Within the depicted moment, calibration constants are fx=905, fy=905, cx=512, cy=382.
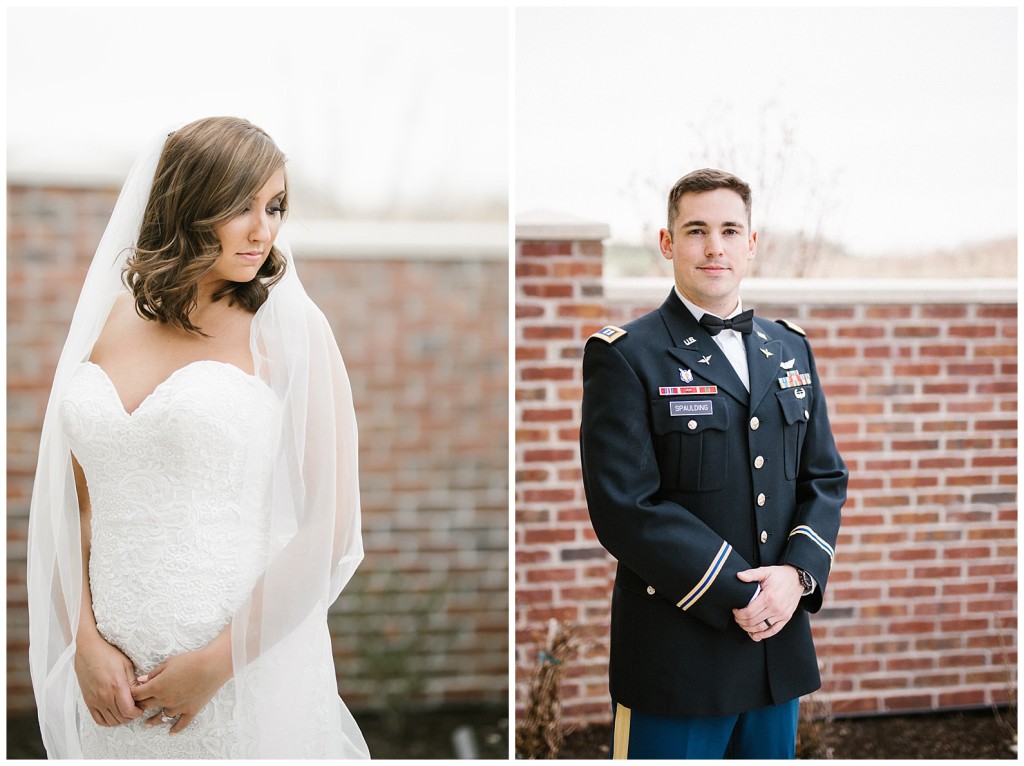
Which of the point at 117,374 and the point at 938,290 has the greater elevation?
the point at 938,290

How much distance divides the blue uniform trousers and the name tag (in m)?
0.63

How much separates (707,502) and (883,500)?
0.99m

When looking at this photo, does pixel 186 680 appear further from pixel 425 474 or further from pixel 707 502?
pixel 425 474

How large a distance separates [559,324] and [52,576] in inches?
52.1

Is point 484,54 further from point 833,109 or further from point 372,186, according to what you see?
point 833,109

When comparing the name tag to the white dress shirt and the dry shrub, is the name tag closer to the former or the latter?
the white dress shirt

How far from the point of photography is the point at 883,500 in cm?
256

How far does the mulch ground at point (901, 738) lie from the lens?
2521 millimetres

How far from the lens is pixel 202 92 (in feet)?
8.24

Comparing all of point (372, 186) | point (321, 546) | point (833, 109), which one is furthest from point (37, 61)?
point (833, 109)

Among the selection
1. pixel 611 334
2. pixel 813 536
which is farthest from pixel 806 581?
pixel 611 334

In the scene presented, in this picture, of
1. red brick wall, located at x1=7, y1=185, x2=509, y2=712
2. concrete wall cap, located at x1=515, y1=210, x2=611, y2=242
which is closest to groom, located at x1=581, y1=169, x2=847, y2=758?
concrete wall cap, located at x1=515, y1=210, x2=611, y2=242

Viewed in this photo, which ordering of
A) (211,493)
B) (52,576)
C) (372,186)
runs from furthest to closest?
1. (372,186)
2. (52,576)
3. (211,493)

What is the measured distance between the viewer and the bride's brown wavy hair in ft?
5.69
